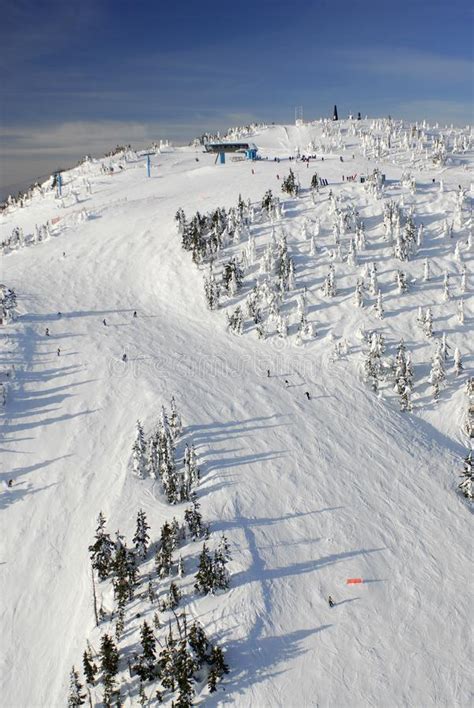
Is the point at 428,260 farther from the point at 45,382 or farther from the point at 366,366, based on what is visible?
the point at 45,382

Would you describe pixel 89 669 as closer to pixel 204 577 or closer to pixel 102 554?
pixel 102 554

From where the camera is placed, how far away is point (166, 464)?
1187 inches

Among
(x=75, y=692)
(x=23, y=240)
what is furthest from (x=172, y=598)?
(x=23, y=240)

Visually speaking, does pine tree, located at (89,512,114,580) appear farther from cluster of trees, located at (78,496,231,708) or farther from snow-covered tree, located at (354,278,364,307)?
snow-covered tree, located at (354,278,364,307)

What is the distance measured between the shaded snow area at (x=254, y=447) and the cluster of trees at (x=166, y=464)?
0.20 meters

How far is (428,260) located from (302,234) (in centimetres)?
1520

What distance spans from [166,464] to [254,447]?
6880 millimetres

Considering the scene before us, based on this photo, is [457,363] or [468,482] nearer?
[468,482]

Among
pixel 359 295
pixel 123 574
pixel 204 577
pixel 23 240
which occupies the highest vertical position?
pixel 23 240

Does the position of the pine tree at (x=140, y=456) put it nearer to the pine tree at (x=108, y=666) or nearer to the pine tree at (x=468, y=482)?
the pine tree at (x=108, y=666)

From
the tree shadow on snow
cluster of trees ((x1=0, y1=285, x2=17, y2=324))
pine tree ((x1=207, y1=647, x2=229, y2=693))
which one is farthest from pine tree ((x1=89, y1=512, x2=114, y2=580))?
cluster of trees ((x1=0, y1=285, x2=17, y2=324))

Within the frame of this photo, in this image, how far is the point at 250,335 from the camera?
49.2 m

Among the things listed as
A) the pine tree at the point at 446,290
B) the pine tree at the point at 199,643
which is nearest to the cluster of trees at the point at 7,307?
the pine tree at the point at 199,643

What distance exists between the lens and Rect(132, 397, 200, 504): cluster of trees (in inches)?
1152
